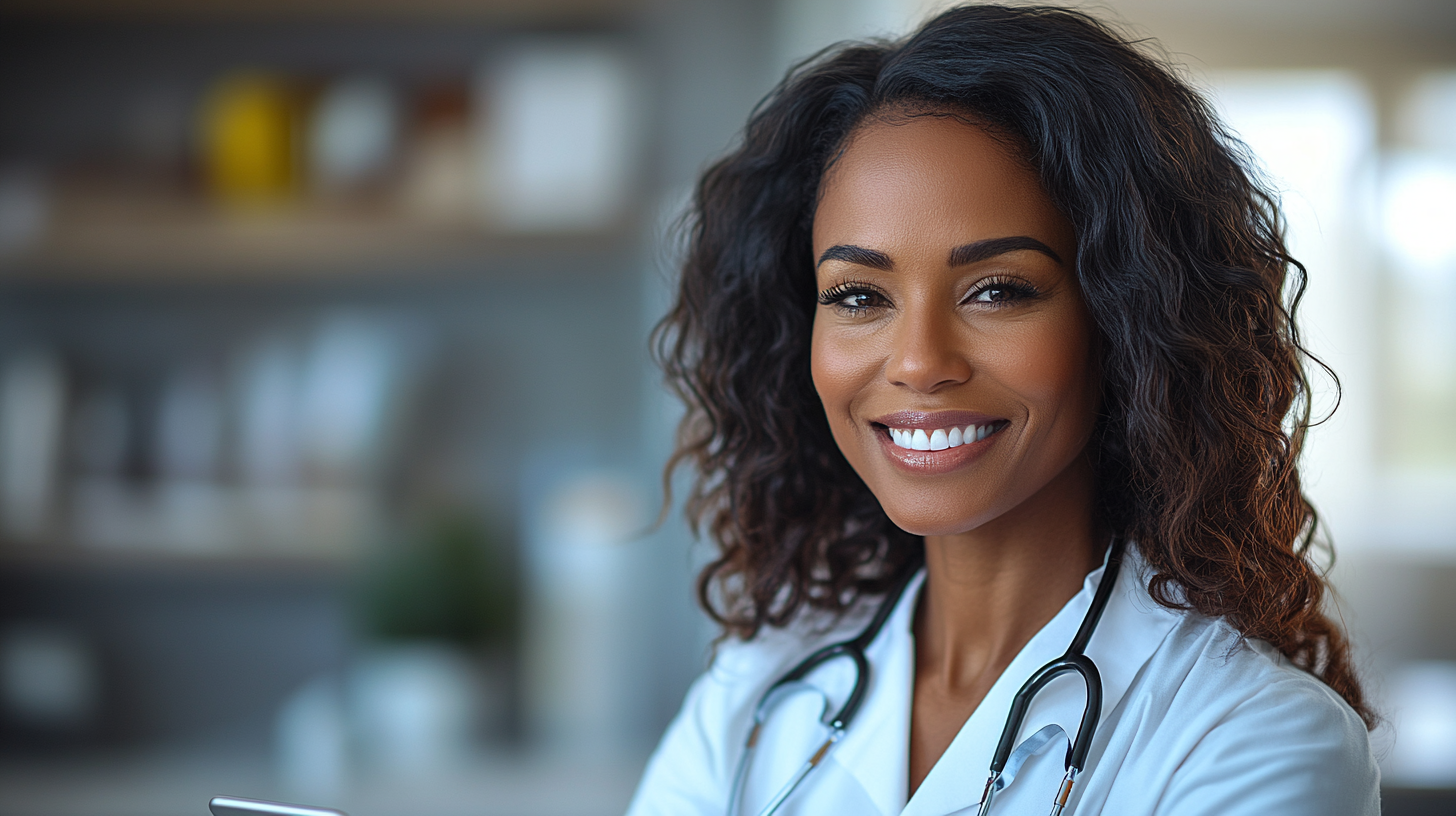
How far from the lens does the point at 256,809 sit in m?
0.74

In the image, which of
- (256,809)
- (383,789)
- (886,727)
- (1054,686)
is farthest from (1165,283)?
(383,789)

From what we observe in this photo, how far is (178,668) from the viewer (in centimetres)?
217

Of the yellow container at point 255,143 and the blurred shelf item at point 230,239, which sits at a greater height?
the yellow container at point 255,143

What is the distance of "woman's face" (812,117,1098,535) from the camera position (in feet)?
2.84

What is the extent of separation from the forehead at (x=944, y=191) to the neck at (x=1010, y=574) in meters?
0.24

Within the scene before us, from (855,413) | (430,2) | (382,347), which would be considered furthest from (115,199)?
(855,413)

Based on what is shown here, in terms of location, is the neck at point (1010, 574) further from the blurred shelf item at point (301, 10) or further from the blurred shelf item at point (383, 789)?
the blurred shelf item at point (301, 10)

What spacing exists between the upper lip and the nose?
→ 0.07ft

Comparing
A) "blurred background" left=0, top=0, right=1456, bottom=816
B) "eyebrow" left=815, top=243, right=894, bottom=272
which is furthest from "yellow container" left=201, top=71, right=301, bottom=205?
"eyebrow" left=815, top=243, right=894, bottom=272

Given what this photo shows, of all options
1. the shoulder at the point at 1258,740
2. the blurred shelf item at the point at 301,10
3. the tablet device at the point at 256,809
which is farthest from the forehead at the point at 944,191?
the blurred shelf item at the point at 301,10

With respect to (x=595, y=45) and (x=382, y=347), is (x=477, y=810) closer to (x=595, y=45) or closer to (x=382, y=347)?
(x=382, y=347)

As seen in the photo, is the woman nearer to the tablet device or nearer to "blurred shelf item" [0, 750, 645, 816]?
the tablet device

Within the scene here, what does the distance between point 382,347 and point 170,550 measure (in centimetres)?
51

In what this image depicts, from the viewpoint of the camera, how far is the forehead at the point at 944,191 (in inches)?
34.2
